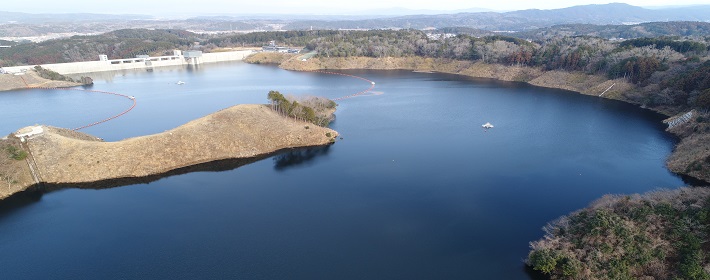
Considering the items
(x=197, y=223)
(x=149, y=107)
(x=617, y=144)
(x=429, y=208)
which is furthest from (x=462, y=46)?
(x=197, y=223)

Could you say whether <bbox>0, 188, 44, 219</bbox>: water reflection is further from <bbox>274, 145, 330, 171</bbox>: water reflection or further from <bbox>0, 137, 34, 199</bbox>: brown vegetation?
<bbox>274, 145, 330, 171</bbox>: water reflection

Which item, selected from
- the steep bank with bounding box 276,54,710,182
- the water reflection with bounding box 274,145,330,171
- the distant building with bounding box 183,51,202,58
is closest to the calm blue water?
the water reflection with bounding box 274,145,330,171

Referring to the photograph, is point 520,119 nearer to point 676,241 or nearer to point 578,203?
point 578,203

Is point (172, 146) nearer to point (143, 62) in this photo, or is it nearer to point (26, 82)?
point (26, 82)

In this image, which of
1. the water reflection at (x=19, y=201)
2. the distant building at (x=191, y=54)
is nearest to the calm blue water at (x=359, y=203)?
the water reflection at (x=19, y=201)

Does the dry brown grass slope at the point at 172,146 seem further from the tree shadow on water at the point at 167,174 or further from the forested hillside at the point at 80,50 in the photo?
the forested hillside at the point at 80,50

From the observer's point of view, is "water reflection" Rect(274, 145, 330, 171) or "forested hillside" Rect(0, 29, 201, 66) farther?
"forested hillside" Rect(0, 29, 201, 66)

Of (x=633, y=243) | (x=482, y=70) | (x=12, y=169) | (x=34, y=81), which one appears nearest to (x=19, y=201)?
(x=12, y=169)

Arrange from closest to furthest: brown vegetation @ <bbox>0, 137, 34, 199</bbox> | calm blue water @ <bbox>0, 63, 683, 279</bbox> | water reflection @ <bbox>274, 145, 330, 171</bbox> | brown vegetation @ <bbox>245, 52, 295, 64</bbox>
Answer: calm blue water @ <bbox>0, 63, 683, 279</bbox>
brown vegetation @ <bbox>0, 137, 34, 199</bbox>
water reflection @ <bbox>274, 145, 330, 171</bbox>
brown vegetation @ <bbox>245, 52, 295, 64</bbox>
